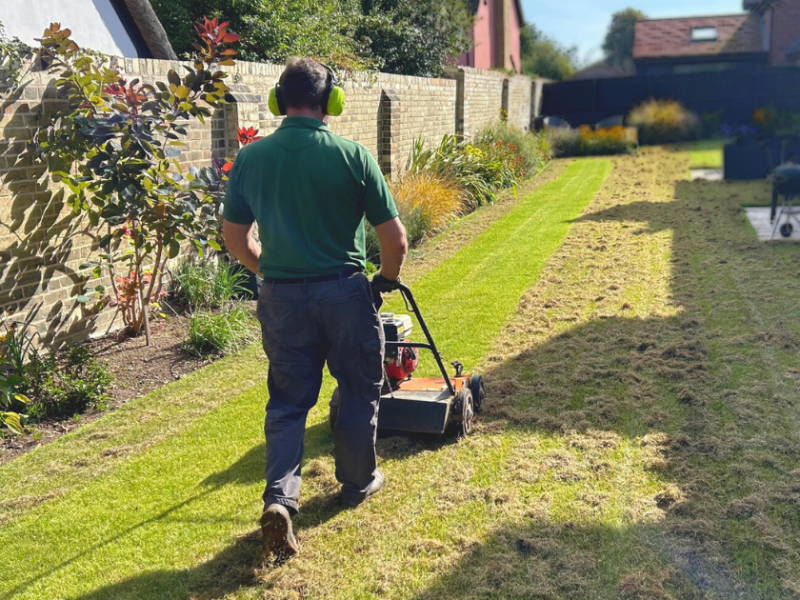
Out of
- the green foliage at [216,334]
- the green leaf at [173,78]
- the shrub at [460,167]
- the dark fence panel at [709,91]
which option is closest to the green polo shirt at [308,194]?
the green leaf at [173,78]

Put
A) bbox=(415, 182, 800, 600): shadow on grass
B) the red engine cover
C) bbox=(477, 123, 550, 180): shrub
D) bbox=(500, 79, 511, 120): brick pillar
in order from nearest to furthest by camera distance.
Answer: bbox=(415, 182, 800, 600): shadow on grass
the red engine cover
bbox=(477, 123, 550, 180): shrub
bbox=(500, 79, 511, 120): brick pillar

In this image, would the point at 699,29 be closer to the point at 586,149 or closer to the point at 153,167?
the point at 586,149

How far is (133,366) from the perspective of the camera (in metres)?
6.18

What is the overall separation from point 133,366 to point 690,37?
3819 centimetres

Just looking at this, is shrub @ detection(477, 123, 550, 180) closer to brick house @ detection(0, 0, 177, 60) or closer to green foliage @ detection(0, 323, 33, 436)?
brick house @ detection(0, 0, 177, 60)

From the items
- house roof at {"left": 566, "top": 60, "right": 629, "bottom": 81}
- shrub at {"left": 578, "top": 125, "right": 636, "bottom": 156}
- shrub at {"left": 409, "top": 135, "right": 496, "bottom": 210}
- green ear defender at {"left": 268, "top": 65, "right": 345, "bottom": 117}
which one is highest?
house roof at {"left": 566, "top": 60, "right": 629, "bottom": 81}

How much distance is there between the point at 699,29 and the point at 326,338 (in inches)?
1592

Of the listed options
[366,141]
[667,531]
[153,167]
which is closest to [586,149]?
[366,141]

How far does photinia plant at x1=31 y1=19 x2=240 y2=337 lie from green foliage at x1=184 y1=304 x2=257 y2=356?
42cm

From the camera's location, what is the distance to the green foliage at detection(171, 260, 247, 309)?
7.33 metres

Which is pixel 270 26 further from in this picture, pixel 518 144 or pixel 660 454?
pixel 660 454

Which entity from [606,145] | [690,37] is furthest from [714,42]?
[606,145]

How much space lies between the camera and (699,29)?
38719mm

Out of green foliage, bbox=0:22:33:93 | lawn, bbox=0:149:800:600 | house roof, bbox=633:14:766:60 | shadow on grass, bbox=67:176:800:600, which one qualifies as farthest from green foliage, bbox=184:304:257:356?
house roof, bbox=633:14:766:60
